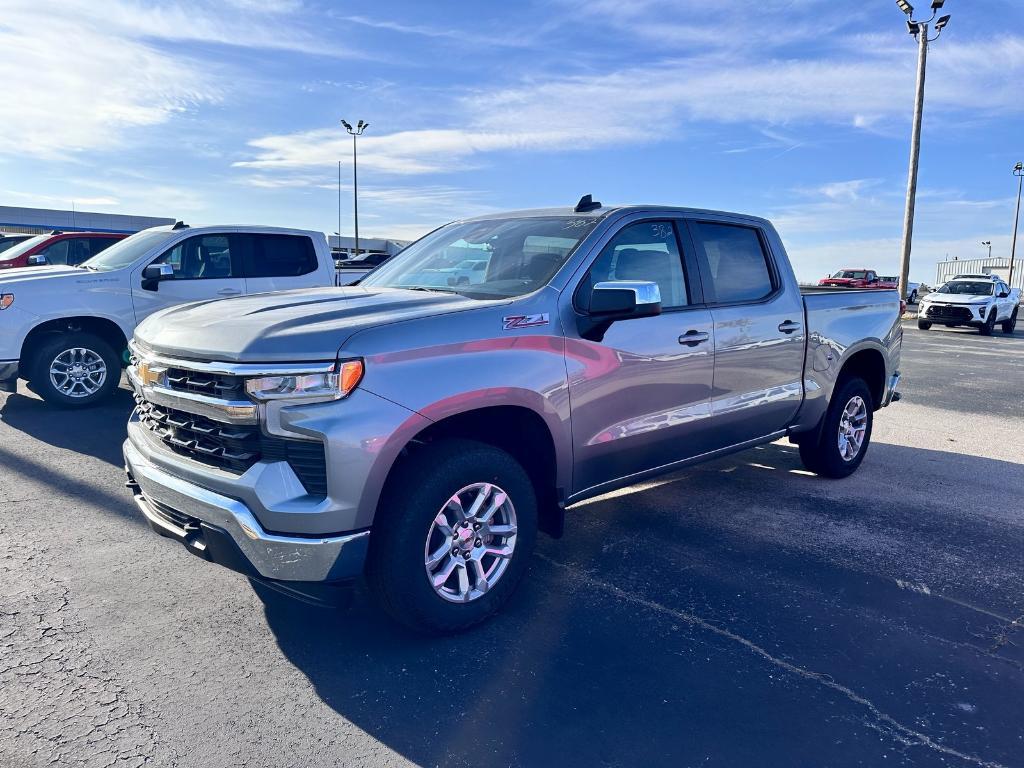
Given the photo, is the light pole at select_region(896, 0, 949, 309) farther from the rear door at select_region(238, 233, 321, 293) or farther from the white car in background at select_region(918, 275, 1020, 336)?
the rear door at select_region(238, 233, 321, 293)

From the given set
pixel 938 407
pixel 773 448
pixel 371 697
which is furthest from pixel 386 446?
pixel 938 407

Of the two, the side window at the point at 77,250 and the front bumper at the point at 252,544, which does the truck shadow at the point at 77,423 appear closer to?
the front bumper at the point at 252,544

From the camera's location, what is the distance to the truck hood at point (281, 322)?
2959 millimetres

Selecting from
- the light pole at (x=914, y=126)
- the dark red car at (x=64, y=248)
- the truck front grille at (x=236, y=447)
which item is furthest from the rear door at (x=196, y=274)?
the light pole at (x=914, y=126)

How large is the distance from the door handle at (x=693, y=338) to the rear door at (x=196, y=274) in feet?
19.0

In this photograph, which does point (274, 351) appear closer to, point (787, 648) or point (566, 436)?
point (566, 436)

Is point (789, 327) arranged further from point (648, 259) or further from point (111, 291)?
point (111, 291)

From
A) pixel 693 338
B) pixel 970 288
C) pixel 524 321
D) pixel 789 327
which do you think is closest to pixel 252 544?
pixel 524 321

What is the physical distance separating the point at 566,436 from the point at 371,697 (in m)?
1.43

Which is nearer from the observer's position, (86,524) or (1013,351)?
(86,524)

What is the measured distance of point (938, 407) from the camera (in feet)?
31.5

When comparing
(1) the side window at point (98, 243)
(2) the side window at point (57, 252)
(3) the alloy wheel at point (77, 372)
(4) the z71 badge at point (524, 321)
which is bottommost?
(3) the alloy wheel at point (77, 372)

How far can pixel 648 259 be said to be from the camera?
173 inches

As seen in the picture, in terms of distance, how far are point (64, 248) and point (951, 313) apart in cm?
2233
